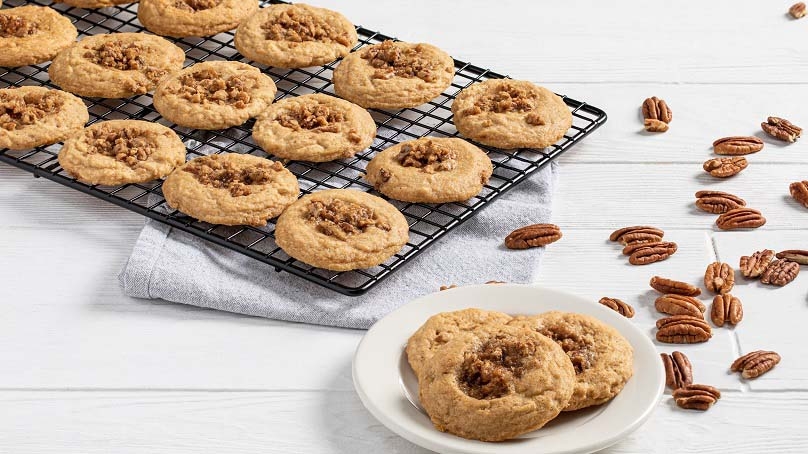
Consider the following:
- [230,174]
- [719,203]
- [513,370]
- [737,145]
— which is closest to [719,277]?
[719,203]

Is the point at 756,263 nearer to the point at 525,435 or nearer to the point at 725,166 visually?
the point at 725,166

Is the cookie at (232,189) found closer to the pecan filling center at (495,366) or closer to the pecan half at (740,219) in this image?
the pecan filling center at (495,366)

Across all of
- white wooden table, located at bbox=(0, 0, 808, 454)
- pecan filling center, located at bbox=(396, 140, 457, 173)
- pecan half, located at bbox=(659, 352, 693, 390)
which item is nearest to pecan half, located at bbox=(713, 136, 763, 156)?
white wooden table, located at bbox=(0, 0, 808, 454)

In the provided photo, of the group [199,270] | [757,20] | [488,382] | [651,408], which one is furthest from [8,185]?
[757,20]

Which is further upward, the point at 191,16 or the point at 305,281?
the point at 191,16

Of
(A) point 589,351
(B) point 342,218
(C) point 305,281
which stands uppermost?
(A) point 589,351
